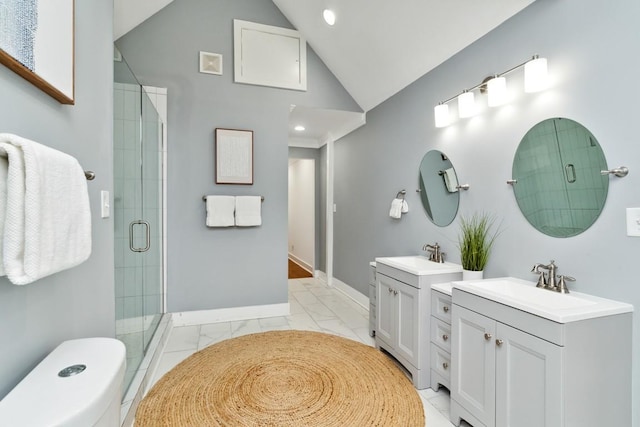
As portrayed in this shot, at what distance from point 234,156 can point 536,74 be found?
8.55 ft

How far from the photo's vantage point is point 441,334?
1.97 metres

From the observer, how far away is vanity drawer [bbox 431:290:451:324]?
6.30 ft

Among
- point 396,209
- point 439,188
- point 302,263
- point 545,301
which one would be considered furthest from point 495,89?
point 302,263

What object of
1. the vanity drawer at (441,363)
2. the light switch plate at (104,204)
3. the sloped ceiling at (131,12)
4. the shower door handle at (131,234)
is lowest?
the vanity drawer at (441,363)

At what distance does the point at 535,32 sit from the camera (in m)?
1.76

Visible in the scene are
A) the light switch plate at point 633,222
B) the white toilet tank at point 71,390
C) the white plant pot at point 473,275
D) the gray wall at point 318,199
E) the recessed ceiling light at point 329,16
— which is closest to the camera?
the white toilet tank at point 71,390

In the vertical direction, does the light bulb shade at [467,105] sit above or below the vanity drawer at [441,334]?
above

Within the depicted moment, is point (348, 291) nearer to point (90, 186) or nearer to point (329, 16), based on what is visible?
point (329, 16)

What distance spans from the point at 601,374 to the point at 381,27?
8.74 ft

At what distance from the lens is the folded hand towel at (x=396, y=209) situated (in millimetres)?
2943

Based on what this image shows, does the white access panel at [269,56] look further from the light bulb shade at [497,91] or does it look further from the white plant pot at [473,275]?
the white plant pot at [473,275]

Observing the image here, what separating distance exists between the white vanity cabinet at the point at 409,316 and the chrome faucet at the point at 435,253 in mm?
202

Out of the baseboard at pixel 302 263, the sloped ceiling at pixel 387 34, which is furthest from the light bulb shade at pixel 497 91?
the baseboard at pixel 302 263

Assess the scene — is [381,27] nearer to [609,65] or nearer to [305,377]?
[609,65]
